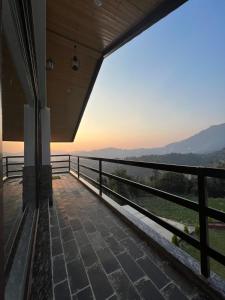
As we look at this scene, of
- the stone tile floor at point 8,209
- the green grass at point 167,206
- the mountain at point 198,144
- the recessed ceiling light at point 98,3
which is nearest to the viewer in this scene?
the stone tile floor at point 8,209

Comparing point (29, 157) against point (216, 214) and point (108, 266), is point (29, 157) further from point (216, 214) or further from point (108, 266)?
point (216, 214)

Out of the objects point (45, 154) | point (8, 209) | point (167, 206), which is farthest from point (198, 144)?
point (8, 209)

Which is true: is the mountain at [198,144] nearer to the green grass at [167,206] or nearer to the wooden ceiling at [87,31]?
the green grass at [167,206]

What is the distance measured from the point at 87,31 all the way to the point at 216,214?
366cm

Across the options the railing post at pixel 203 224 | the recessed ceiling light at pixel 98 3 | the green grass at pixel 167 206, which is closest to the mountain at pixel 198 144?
the green grass at pixel 167 206

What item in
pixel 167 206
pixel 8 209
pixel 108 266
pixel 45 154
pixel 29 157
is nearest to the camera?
pixel 8 209

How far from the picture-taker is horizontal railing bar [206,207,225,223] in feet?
4.02

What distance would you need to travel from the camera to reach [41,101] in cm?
376

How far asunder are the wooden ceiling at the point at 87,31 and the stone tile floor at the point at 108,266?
57.4 inches

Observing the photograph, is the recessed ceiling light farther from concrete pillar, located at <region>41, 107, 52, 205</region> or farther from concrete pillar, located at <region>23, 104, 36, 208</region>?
concrete pillar, located at <region>41, 107, 52, 205</region>

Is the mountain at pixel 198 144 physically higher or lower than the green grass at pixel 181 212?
higher

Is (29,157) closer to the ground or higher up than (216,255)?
higher up

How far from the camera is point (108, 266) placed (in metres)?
1.66

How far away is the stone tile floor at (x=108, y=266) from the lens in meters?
1.35
